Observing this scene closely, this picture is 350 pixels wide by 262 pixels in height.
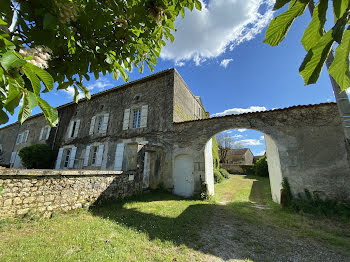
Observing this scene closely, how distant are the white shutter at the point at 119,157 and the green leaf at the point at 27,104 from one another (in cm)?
955

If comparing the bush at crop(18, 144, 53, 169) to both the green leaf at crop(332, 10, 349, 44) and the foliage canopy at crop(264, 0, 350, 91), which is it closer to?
the foliage canopy at crop(264, 0, 350, 91)

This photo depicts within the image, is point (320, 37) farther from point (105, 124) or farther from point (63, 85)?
point (105, 124)

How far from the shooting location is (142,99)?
10875 millimetres

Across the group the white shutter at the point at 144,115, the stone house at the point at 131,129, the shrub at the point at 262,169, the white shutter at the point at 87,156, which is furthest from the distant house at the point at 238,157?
the white shutter at the point at 87,156

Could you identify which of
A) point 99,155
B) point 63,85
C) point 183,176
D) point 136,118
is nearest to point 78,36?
point 63,85

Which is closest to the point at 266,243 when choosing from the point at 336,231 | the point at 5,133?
the point at 336,231

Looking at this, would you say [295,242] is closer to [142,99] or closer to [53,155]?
[142,99]

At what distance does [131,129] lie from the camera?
34.6ft

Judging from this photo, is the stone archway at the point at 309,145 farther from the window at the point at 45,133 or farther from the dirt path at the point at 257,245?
the window at the point at 45,133

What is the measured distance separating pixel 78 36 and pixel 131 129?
30.0 feet

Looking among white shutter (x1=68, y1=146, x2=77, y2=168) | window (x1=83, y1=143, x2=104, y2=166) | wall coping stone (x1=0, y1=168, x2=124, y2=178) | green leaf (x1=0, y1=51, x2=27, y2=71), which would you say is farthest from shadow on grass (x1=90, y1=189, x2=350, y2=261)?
white shutter (x1=68, y1=146, x2=77, y2=168)

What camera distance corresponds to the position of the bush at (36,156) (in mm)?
12093

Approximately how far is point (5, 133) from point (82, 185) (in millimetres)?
25995

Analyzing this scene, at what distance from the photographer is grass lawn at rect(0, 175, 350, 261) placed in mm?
2719
